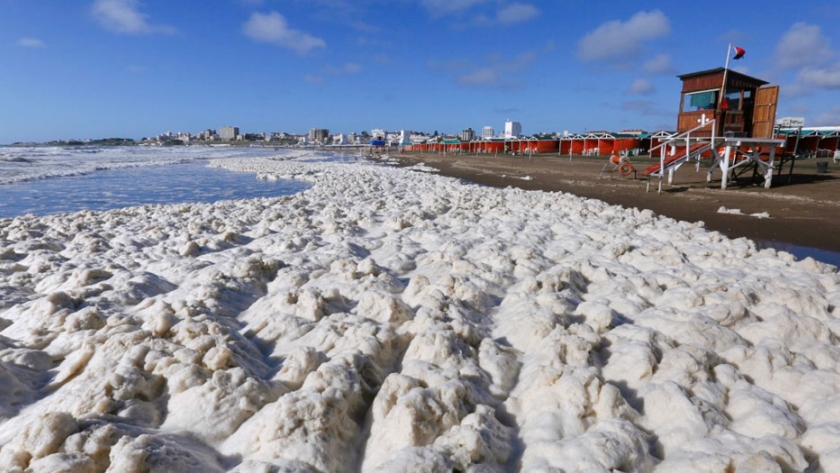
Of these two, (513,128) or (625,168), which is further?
(513,128)

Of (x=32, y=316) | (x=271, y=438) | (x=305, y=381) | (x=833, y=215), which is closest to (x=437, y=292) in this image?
(x=305, y=381)

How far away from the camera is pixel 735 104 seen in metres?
17.8

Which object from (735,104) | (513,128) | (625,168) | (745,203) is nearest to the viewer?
(745,203)

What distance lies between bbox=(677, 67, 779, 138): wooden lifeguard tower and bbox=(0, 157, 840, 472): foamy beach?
13.0 meters

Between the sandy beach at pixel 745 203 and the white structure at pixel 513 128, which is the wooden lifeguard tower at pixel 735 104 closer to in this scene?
the sandy beach at pixel 745 203

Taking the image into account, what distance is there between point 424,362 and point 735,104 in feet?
65.1

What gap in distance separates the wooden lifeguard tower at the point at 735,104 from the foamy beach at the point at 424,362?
42.7ft

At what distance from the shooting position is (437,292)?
4980 millimetres

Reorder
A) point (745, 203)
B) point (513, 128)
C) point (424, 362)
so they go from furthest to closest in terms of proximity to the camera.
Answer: point (513, 128)
point (745, 203)
point (424, 362)

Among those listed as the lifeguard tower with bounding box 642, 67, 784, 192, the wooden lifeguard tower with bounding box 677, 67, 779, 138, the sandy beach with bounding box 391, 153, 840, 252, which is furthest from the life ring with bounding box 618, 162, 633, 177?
the wooden lifeguard tower with bounding box 677, 67, 779, 138

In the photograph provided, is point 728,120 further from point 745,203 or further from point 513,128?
point 513,128

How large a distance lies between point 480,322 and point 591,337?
Answer: 113 cm

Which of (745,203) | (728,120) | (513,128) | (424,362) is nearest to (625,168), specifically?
(728,120)

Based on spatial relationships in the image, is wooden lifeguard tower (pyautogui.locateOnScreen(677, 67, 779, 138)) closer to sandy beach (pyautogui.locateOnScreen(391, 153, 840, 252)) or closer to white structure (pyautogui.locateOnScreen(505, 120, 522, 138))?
sandy beach (pyautogui.locateOnScreen(391, 153, 840, 252))
